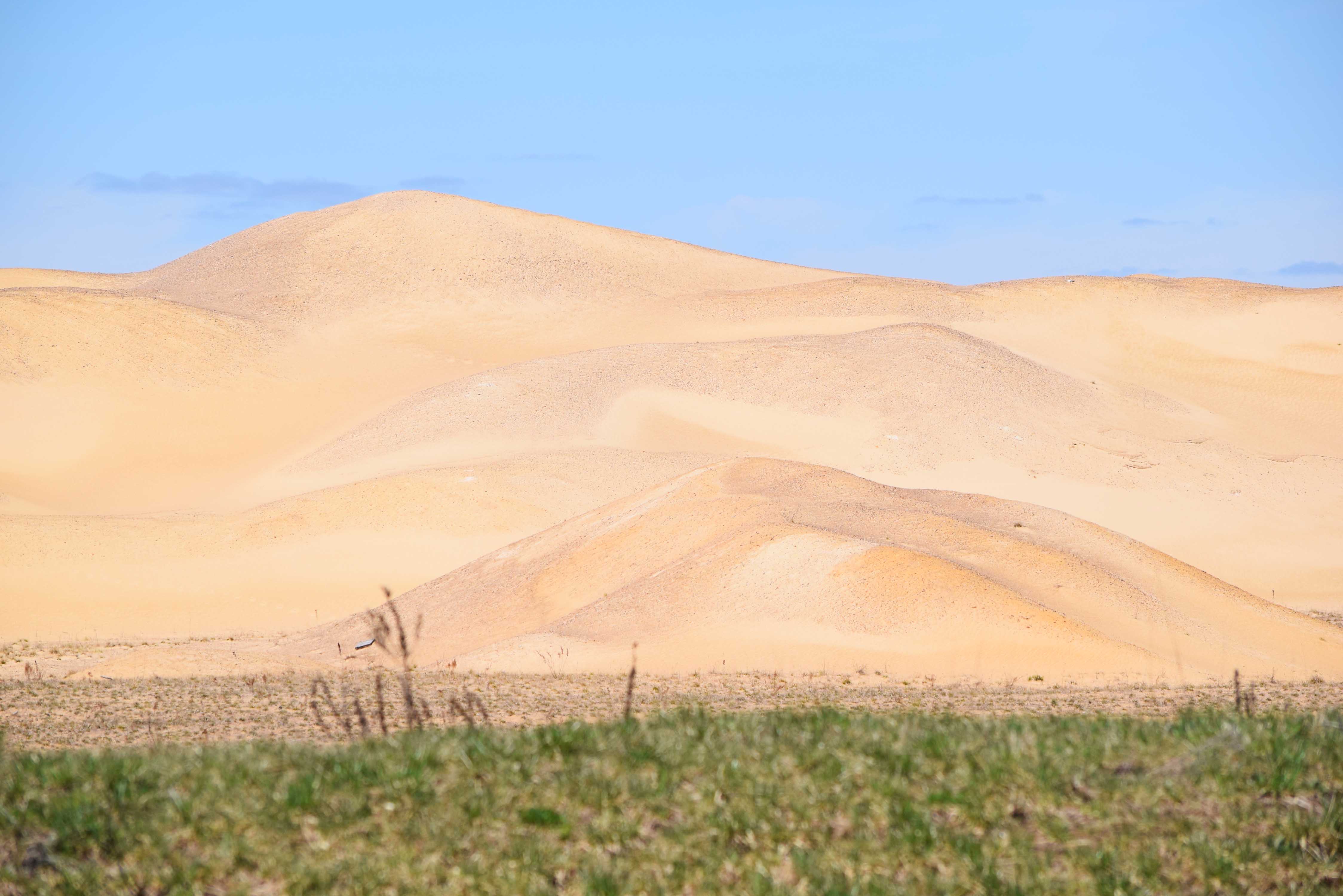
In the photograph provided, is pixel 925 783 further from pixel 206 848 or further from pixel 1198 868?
pixel 206 848

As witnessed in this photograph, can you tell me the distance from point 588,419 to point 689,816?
124 feet

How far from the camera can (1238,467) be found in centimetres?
4472

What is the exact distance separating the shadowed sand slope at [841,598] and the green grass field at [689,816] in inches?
475

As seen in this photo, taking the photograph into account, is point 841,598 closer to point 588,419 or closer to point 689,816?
point 689,816

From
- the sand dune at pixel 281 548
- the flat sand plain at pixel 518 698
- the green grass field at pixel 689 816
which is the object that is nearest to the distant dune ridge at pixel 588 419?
the sand dune at pixel 281 548

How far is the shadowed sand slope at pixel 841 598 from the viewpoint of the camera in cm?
1967

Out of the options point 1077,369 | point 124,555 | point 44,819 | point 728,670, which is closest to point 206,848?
point 44,819

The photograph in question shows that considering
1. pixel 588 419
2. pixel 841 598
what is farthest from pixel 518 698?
pixel 588 419

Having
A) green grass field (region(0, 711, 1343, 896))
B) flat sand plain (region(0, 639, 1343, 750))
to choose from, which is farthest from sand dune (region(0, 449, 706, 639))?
green grass field (region(0, 711, 1343, 896))

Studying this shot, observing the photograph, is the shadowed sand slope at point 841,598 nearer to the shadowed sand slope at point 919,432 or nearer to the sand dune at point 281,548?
the sand dune at point 281,548

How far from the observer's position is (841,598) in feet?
69.3

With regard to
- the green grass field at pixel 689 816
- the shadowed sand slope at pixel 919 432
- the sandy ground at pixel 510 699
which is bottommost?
the sandy ground at pixel 510 699

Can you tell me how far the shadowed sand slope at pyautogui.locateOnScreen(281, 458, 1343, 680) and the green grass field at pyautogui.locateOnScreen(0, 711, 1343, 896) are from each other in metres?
12.1

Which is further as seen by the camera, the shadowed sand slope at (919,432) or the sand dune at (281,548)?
the shadowed sand slope at (919,432)
